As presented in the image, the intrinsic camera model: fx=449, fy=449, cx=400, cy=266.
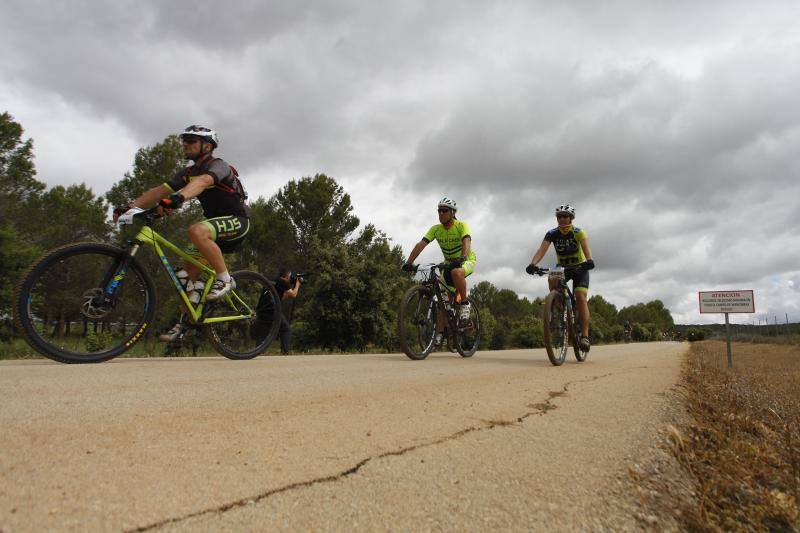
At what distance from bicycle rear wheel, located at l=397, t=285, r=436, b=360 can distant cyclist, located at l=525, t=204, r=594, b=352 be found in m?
1.72

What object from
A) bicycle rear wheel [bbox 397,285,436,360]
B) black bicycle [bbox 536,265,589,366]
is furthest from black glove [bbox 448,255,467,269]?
black bicycle [bbox 536,265,589,366]

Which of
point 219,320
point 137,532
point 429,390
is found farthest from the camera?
point 219,320

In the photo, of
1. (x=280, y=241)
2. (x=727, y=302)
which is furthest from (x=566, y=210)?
(x=280, y=241)

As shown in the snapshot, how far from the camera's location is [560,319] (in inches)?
264

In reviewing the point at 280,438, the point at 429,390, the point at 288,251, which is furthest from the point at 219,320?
the point at 288,251

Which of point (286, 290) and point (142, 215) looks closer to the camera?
point (142, 215)

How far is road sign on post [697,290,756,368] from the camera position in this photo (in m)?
11.7

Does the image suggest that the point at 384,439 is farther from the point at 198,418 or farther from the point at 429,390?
the point at 429,390

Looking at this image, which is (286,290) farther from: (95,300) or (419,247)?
(95,300)

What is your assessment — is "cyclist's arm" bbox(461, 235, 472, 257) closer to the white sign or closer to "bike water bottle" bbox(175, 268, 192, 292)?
"bike water bottle" bbox(175, 268, 192, 292)

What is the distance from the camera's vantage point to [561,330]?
21.9 ft

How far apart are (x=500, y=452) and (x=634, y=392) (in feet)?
6.45

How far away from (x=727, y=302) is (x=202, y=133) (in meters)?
→ 13.5

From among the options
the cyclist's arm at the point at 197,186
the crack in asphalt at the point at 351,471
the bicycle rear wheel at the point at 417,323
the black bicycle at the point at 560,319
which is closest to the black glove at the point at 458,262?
the bicycle rear wheel at the point at 417,323
